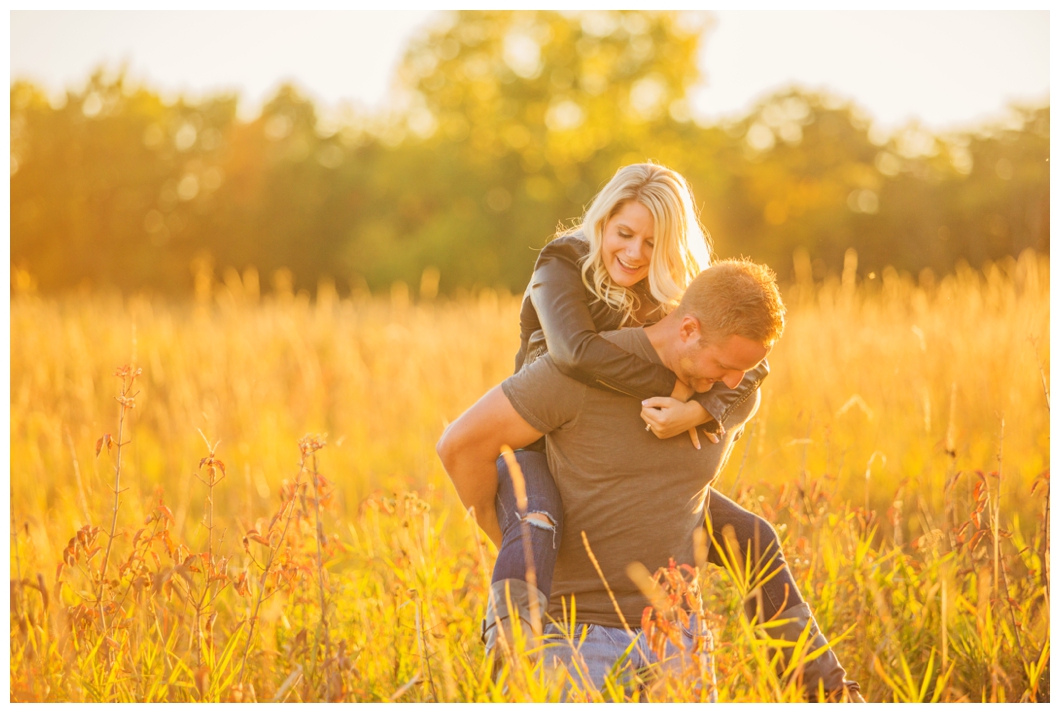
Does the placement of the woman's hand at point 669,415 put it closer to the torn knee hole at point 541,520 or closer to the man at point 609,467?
the man at point 609,467

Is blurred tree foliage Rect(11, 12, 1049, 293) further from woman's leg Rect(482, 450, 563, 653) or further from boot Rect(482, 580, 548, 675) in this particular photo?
boot Rect(482, 580, 548, 675)

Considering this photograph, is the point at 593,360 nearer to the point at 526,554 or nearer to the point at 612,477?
the point at 612,477

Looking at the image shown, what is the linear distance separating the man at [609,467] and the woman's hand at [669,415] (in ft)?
0.23

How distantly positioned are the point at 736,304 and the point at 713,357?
148mm

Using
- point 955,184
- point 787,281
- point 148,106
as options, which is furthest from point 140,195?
point 955,184

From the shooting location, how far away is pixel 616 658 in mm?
2051

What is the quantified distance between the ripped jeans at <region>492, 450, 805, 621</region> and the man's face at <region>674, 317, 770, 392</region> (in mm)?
454

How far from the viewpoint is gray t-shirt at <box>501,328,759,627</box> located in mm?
2014

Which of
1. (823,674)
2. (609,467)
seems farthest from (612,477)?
(823,674)

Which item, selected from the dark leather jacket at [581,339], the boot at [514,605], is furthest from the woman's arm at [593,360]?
the boot at [514,605]

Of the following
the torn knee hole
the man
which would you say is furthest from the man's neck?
the torn knee hole

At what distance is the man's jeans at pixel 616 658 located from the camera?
195cm

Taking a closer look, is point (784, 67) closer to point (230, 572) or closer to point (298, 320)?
point (230, 572)

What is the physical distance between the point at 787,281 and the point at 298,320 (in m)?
4.87
